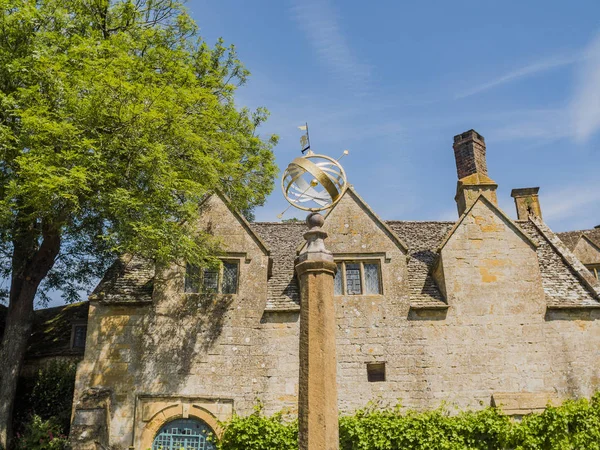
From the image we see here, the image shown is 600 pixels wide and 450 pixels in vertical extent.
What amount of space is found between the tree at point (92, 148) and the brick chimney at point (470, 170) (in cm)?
830

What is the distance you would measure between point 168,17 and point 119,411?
13598 mm

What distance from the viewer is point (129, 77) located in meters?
14.5

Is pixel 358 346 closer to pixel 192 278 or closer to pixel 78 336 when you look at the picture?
pixel 192 278

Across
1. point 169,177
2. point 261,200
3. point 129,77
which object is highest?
point 129,77

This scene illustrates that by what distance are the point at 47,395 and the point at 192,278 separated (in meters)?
6.01

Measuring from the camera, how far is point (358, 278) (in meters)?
A: 15.6

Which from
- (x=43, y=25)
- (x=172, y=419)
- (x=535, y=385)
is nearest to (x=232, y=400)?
(x=172, y=419)

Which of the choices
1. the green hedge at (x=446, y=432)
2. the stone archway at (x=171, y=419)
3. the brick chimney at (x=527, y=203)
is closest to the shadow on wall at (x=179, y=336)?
the stone archway at (x=171, y=419)

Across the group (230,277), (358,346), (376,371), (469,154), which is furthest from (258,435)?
(469,154)

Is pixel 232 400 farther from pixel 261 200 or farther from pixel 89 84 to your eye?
pixel 89 84

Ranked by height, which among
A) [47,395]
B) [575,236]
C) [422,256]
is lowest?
[47,395]

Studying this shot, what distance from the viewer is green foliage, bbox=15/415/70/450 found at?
1358 cm

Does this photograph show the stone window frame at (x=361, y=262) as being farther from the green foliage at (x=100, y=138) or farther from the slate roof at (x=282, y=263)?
the green foliage at (x=100, y=138)

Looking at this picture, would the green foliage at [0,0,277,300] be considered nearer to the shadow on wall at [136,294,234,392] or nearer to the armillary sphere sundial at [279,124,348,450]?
the shadow on wall at [136,294,234,392]
